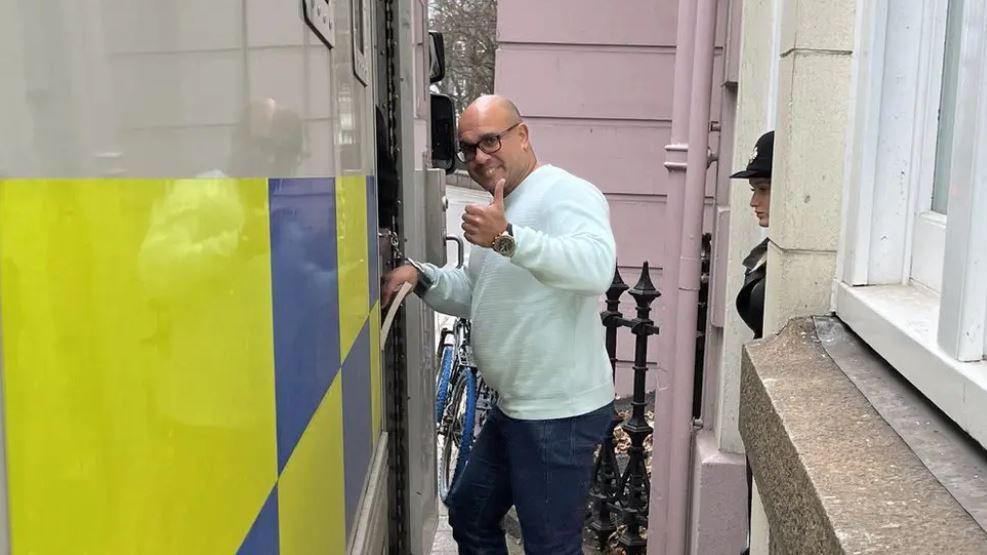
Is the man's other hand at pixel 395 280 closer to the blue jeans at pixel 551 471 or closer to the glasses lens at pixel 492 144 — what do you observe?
the glasses lens at pixel 492 144

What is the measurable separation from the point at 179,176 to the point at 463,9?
2259cm

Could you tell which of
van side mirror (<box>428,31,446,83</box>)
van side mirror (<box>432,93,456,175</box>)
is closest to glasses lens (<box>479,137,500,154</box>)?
van side mirror (<box>432,93,456,175</box>)

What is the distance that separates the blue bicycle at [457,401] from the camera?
210 inches

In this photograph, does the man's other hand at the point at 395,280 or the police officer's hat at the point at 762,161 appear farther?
the police officer's hat at the point at 762,161

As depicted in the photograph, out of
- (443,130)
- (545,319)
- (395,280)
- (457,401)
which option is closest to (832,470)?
(545,319)

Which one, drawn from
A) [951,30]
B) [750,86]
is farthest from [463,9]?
[951,30]

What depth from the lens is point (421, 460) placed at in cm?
328

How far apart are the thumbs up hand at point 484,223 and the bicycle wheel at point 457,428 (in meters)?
2.59

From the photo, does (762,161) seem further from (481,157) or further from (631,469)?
(631,469)

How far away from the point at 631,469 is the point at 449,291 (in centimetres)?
190

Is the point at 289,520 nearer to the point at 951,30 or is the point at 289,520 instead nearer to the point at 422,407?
the point at 951,30

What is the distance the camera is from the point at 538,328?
2.87m

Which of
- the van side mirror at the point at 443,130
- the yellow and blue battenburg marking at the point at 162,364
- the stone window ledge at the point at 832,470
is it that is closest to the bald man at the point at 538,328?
the stone window ledge at the point at 832,470

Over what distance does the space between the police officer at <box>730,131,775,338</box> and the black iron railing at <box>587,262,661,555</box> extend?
54.7 inches
